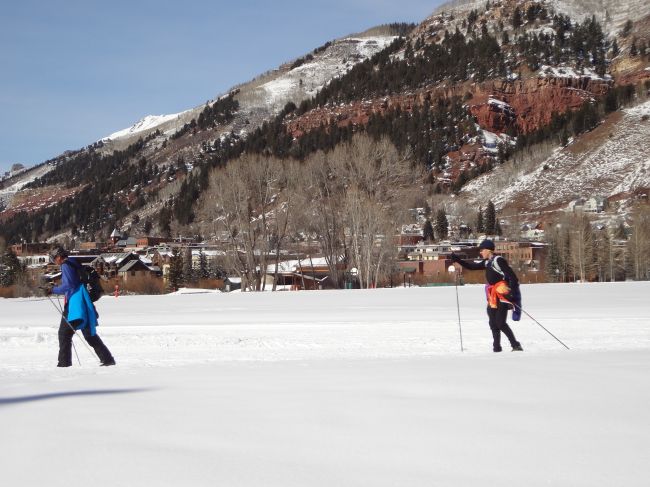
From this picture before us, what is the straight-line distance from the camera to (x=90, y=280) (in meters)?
8.55

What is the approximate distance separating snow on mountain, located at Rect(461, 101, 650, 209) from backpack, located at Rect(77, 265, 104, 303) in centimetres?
12752

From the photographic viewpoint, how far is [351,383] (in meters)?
4.53

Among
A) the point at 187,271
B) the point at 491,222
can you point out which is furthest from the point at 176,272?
the point at 491,222

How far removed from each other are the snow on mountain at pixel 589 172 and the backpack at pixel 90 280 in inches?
5020

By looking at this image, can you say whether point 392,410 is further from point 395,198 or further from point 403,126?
point 403,126

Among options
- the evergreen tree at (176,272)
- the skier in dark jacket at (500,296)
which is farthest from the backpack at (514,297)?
the evergreen tree at (176,272)

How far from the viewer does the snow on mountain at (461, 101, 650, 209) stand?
128 meters

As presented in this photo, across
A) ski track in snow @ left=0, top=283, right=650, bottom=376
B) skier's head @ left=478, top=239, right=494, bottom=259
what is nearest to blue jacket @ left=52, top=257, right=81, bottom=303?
ski track in snow @ left=0, top=283, right=650, bottom=376

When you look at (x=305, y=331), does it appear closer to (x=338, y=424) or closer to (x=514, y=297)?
(x=514, y=297)

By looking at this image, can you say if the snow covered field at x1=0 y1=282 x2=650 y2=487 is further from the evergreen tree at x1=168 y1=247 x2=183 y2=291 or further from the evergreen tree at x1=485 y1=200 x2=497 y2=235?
the evergreen tree at x1=485 y1=200 x2=497 y2=235

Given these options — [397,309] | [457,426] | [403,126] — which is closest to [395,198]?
[397,309]

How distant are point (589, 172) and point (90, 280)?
469ft

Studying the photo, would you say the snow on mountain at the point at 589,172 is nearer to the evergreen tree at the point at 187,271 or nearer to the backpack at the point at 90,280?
the evergreen tree at the point at 187,271

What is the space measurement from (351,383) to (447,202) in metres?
151
